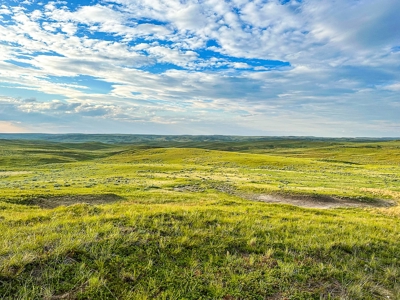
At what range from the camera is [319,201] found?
85.4ft

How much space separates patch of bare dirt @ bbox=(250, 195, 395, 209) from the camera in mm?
24453

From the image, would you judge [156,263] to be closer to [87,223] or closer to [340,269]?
[87,223]

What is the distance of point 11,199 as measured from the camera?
18453 mm

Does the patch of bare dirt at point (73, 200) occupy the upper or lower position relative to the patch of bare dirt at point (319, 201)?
upper

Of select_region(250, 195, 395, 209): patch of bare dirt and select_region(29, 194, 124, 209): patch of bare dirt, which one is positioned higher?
select_region(29, 194, 124, 209): patch of bare dirt

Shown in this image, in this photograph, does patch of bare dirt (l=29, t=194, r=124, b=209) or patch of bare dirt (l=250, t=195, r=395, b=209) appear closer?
patch of bare dirt (l=29, t=194, r=124, b=209)

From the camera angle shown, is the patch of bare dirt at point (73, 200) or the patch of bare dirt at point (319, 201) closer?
the patch of bare dirt at point (73, 200)

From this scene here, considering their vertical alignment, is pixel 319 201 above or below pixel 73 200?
below

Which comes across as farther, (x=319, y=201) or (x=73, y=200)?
(x=319, y=201)

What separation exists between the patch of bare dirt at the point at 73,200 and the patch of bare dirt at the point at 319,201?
15.0 meters

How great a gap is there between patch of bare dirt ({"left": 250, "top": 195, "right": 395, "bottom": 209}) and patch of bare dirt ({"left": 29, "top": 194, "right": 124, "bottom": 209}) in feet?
49.1

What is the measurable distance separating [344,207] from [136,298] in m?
23.2

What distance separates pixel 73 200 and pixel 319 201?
2405 centimetres

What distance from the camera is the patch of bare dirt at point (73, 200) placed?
18891 mm
